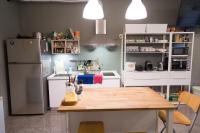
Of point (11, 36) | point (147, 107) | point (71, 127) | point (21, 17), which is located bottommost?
point (71, 127)

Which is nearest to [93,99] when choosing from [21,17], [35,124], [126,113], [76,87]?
[76,87]

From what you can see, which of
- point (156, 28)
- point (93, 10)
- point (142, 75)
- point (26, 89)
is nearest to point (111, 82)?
point (142, 75)

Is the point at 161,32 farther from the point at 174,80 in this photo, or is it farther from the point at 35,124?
the point at 35,124

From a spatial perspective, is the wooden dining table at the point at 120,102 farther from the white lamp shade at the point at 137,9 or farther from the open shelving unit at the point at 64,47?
the open shelving unit at the point at 64,47

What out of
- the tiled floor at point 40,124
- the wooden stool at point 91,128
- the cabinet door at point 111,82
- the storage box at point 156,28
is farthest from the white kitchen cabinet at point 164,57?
the wooden stool at point 91,128

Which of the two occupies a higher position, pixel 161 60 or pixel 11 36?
pixel 11 36

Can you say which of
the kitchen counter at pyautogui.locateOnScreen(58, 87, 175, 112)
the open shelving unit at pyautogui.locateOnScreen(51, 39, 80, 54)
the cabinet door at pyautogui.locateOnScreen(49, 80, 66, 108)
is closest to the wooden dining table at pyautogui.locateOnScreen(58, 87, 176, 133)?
the kitchen counter at pyautogui.locateOnScreen(58, 87, 175, 112)

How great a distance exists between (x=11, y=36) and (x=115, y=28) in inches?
95.4

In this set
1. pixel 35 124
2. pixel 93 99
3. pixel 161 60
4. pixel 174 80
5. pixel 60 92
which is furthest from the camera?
pixel 161 60

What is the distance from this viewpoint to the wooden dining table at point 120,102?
6.46 ft

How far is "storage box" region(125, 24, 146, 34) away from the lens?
427cm

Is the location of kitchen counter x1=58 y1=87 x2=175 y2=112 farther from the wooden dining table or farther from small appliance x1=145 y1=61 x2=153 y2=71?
small appliance x1=145 y1=61 x2=153 y2=71

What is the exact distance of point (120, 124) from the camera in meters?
2.44

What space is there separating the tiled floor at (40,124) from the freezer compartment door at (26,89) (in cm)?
18
